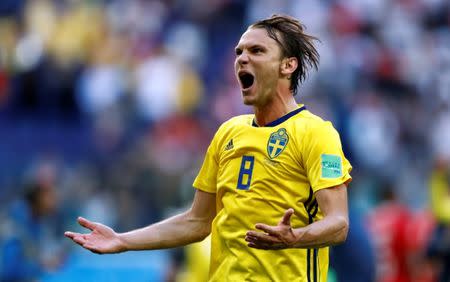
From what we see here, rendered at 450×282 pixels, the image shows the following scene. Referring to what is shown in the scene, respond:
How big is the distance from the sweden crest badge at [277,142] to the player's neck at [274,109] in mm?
156

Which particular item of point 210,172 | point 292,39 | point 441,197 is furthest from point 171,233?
point 441,197

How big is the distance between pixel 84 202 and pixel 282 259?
8886 millimetres

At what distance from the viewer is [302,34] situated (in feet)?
19.9

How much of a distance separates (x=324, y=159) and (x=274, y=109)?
1.83 ft

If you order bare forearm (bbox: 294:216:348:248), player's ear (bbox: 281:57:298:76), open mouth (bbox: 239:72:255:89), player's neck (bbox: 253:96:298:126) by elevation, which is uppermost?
player's ear (bbox: 281:57:298:76)

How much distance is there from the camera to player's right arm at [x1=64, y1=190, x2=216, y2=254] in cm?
607

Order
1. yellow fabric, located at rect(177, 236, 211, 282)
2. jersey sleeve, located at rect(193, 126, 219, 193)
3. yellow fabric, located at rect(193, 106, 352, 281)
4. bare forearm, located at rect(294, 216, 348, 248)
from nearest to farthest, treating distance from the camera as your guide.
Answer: bare forearm, located at rect(294, 216, 348, 248) < yellow fabric, located at rect(193, 106, 352, 281) < jersey sleeve, located at rect(193, 126, 219, 193) < yellow fabric, located at rect(177, 236, 211, 282)

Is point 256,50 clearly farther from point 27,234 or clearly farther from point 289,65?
point 27,234

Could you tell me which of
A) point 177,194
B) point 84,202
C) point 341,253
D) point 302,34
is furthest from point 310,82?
point 302,34

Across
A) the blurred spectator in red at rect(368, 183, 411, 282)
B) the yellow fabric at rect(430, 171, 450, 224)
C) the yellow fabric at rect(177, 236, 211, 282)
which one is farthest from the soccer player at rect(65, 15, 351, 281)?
the yellow fabric at rect(430, 171, 450, 224)

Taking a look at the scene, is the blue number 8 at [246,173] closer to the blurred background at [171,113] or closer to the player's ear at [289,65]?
Answer: the player's ear at [289,65]

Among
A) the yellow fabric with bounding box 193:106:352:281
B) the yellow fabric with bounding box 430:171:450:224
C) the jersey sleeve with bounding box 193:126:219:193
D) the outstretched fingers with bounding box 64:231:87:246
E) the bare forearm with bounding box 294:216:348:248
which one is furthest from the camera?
the yellow fabric with bounding box 430:171:450:224

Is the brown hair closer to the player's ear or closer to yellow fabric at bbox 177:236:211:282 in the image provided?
the player's ear

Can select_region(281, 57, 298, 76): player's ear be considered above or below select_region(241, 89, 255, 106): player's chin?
above
